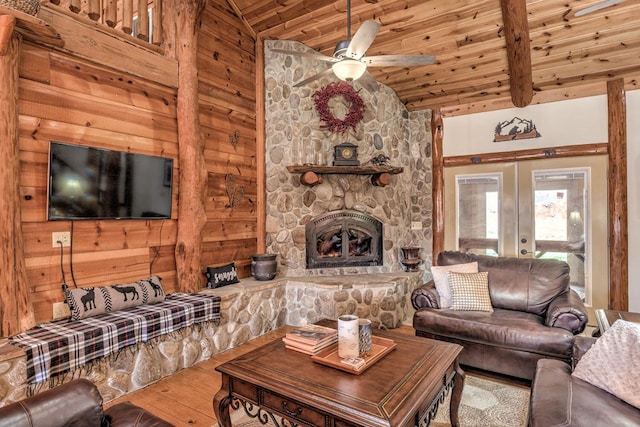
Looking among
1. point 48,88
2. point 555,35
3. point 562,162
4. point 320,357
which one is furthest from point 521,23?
point 48,88

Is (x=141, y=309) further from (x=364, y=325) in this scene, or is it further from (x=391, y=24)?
(x=391, y=24)

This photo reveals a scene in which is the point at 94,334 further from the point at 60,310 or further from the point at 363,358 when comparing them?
the point at 363,358

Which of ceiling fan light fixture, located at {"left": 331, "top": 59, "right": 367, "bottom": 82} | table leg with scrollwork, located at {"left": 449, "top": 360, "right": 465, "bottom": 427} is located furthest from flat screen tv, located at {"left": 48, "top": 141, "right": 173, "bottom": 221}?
table leg with scrollwork, located at {"left": 449, "top": 360, "right": 465, "bottom": 427}

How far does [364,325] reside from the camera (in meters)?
1.96

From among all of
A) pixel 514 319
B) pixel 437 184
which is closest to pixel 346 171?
pixel 437 184

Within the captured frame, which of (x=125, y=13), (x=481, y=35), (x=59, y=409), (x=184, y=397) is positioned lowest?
(x=184, y=397)

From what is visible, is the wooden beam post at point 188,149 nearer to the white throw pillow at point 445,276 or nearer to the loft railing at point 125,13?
the loft railing at point 125,13

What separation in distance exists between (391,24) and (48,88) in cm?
337

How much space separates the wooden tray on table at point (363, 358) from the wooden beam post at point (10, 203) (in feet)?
6.68

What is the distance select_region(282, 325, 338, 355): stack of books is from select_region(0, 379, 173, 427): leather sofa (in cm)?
86

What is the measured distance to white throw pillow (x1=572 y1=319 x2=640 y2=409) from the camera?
1.66 meters

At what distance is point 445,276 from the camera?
11.0 ft

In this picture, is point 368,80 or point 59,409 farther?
point 368,80

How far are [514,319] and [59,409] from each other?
3010mm
